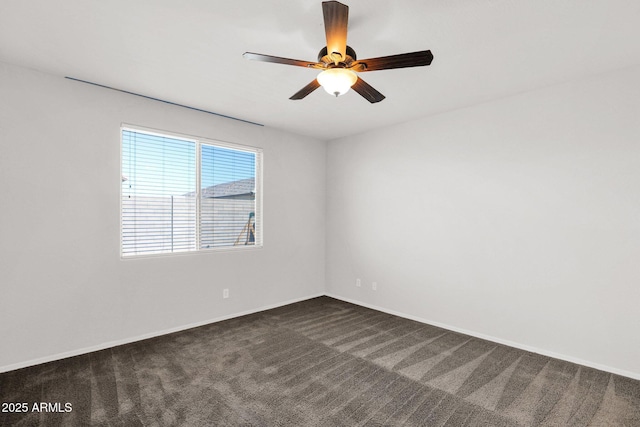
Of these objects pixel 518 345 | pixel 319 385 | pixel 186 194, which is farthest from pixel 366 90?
pixel 518 345

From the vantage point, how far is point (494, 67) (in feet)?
8.87

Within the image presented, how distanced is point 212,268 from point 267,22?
116 inches

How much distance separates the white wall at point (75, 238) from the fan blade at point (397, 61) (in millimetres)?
1857

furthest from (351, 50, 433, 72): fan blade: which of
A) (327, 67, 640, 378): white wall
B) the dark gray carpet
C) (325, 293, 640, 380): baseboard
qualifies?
(325, 293, 640, 380): baseboard

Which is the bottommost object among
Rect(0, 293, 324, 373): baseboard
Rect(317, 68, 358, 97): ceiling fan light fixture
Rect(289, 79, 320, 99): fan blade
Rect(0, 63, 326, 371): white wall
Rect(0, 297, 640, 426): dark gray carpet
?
Rect(0, 297, 640, 426): dark gray carpet

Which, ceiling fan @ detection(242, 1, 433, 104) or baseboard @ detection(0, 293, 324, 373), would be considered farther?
baseboard @ detection(0, 293, 324, 373)

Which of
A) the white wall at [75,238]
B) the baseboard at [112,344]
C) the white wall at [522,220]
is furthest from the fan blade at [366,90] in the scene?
the baseboard at [112,344]

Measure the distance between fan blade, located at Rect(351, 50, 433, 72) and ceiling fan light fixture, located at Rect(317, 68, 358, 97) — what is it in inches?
2.6

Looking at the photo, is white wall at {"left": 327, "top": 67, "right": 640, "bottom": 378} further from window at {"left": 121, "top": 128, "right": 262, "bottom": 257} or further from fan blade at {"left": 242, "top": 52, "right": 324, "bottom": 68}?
fan blade at {"left": 242, "top": 52, "right": 324, "bottom": 68}

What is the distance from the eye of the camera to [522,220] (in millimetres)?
3262

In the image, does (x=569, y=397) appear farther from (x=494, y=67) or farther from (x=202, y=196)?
(x=202, y=196)

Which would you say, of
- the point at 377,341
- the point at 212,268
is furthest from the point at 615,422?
the point at 212,268

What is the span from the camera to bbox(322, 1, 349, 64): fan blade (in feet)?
5.23

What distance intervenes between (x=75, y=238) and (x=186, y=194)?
1.19 m
